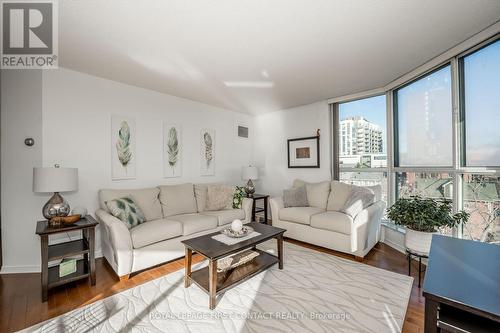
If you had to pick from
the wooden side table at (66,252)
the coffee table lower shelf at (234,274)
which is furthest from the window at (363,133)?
the wooden side table at (66,252)

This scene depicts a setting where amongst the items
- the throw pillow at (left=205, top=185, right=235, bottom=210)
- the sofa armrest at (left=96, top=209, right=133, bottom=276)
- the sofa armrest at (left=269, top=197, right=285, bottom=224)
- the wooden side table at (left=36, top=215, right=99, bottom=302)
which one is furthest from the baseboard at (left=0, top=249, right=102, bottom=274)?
the sofa armrest at (left=269, top=197, right=285, bottom=224)

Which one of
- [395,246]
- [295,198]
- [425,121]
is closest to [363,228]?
[395,246]

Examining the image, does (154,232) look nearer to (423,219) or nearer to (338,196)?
(338,196)

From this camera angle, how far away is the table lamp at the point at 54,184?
2129mm

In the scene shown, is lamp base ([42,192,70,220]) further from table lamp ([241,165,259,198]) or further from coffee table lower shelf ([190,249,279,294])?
table lamp ([241,165,259,198])

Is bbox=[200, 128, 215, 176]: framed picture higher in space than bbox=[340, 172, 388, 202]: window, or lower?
higher

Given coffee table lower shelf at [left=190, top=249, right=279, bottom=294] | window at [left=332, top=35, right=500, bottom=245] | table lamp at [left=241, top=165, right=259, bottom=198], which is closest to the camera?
coffee table lower shelf at [left=190, top=249, right=279, bottom=294]

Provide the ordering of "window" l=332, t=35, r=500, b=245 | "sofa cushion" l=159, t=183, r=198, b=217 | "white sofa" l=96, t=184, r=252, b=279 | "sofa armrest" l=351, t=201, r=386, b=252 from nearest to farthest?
1. "window" l=332, t=35, r=500, b=245
2. "white sofa" l=96, t=184, r=252, b=279
3. "sofa armrest" l=351, t=201, r=386, b=252
4. "sofa cushion" l=159, t=183, r=198, b=217

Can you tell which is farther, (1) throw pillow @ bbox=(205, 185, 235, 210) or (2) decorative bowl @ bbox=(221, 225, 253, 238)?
(1) throw pillow @ bbox=(205, 185, 235, 210)

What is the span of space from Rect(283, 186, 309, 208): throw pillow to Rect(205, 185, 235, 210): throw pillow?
95 centimetres

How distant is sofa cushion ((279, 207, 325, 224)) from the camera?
3234 millimetres

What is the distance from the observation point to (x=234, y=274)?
212cm

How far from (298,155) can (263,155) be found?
0.95 m

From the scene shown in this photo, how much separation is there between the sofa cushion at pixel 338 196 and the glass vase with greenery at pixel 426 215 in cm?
98
